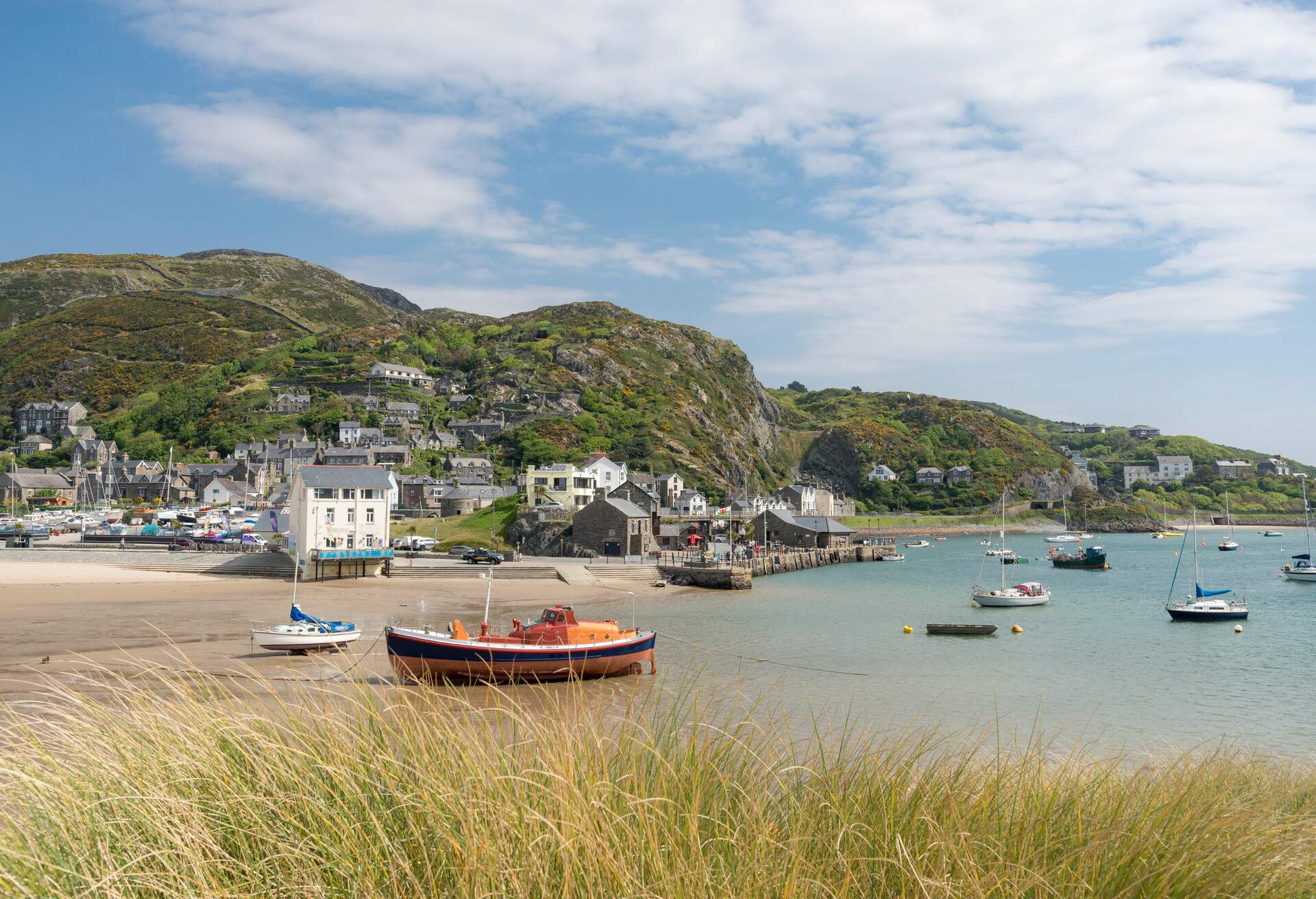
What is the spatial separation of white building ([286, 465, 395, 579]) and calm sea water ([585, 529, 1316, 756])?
17012mm

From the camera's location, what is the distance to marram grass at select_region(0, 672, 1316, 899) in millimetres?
3543

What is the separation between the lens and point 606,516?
214ft

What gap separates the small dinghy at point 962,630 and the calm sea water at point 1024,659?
0.56 metres

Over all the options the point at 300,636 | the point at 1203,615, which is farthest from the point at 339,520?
the point at 1203,615

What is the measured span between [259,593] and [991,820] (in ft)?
134

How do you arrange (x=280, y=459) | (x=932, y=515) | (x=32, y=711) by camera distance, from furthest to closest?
(x=932, y=515) → (x=280, y=459) → (x=32, y=711)

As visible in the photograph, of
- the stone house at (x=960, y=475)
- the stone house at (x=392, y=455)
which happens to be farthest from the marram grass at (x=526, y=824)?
the stone house at (x=960, y=475)

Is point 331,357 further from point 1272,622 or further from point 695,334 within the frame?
point 1272,622

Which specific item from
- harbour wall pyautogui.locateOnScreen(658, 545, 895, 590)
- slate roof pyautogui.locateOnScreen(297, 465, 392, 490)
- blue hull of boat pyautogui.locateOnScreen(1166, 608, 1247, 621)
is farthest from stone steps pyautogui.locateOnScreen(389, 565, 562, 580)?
blue hull of boat pyautogui.locateOnScreen(1166, 608, 1247, 621)

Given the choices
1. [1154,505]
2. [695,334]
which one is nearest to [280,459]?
[695,334]

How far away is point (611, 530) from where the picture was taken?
65062 millimetres

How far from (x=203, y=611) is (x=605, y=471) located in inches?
2171

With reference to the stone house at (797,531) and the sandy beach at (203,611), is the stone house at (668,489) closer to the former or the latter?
the stone house at (797,531)

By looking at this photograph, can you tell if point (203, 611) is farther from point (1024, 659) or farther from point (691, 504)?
point (691, 504)
